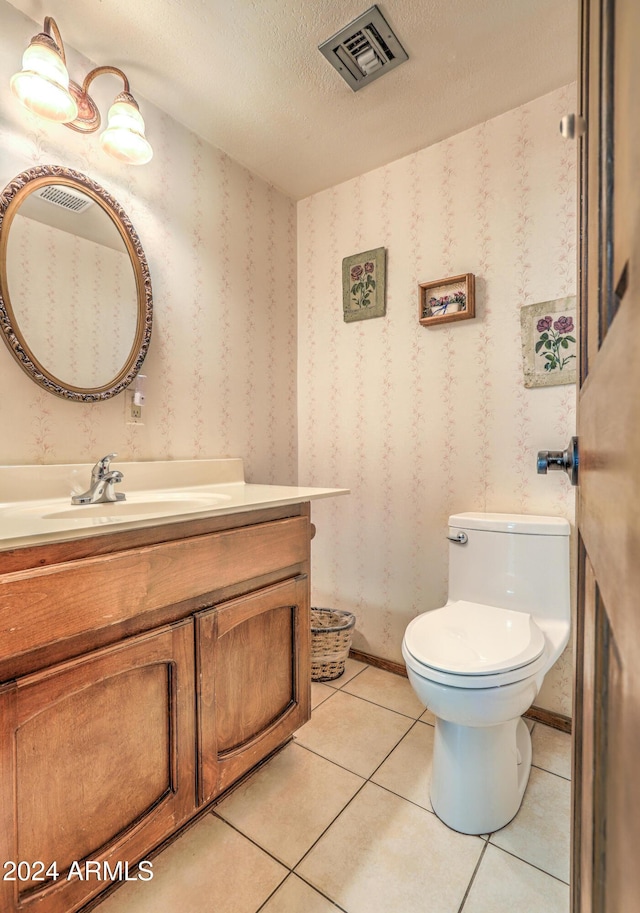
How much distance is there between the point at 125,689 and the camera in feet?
3.08

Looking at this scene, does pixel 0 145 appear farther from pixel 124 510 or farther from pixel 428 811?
pixel 428 811

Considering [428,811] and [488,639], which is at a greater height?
[488,639]

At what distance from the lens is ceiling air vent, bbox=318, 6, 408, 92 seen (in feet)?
4.36

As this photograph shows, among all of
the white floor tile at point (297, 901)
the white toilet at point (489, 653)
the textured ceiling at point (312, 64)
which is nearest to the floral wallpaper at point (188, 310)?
the textured ceiling at point (312, 64)

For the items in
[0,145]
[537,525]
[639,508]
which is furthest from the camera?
[537,525]

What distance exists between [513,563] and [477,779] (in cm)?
66

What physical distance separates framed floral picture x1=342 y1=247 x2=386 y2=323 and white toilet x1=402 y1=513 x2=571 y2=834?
106 centimetres

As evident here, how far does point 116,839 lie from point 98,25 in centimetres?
220

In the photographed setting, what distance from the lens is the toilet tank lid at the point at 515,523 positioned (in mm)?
1481

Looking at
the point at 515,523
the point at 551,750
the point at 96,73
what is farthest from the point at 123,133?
the point at 551,750

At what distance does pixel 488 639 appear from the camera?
1271 mm

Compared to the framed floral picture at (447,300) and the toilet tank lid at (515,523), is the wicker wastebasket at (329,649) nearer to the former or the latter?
the toilet tank lid at (515,523)

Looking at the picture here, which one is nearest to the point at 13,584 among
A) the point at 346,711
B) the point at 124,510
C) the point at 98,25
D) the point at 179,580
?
the point at 179,580

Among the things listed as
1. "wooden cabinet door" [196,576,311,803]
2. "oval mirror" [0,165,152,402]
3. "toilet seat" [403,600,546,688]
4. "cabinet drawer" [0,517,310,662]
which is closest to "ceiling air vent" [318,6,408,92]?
"oval mirror" [0,165,152,402]
